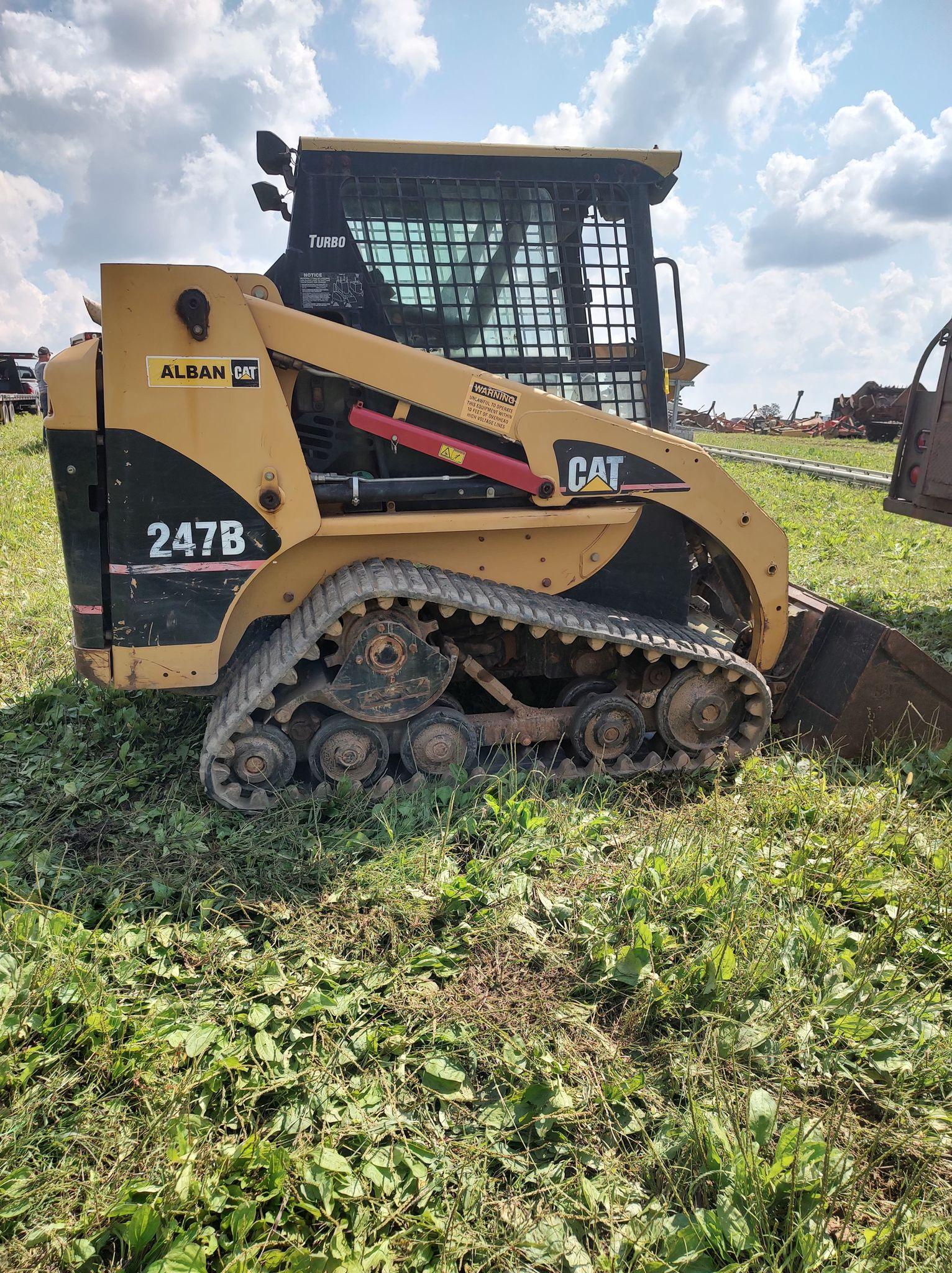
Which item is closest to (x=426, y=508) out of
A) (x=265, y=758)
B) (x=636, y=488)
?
(x=636, y=488)

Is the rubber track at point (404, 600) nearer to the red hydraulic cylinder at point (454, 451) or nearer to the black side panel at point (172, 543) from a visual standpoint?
the black side panel at point (172, 543)

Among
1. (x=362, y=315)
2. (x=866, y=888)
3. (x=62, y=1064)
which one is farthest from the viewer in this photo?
(x=362, y=315)

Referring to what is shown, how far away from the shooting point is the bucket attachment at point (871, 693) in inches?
172

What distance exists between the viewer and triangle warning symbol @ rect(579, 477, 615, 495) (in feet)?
13.4

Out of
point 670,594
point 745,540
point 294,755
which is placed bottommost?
point 294,755

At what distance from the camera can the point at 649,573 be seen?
4.41 meters

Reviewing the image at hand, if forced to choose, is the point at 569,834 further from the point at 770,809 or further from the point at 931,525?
the point at 931,525

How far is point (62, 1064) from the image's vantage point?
7.86 ft

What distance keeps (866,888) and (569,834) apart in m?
1.17

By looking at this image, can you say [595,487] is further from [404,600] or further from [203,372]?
[203,372]

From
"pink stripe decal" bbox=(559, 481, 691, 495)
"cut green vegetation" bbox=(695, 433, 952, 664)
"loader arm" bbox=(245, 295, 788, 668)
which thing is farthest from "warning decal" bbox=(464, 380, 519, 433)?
"cut green vegetation" bbox=(695, 433, 952, 664)

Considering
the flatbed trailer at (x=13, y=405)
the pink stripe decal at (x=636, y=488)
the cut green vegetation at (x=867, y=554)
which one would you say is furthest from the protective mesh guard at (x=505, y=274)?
the flatbed trailer at (x=13, y=405)

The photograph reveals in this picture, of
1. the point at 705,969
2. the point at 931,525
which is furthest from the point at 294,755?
the point at 931,525

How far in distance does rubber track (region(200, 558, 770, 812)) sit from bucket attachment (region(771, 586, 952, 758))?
43 cm
